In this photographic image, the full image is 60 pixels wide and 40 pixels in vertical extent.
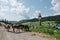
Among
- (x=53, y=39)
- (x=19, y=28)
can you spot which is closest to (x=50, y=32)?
(x=53, y=39)

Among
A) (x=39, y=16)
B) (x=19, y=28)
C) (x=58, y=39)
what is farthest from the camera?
(x=19, y=28)

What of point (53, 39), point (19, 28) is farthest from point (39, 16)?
point (53, 39)

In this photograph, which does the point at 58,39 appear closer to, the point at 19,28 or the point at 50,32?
the point at 50,32

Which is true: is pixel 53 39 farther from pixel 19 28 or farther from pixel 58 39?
pixel 19 28

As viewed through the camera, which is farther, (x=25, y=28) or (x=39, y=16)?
(x=25, y=28)

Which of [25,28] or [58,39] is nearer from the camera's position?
[58,39]

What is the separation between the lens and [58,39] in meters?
16.1

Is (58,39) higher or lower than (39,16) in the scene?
lower

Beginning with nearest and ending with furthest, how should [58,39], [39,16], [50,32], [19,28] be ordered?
[58,39], [50,32], [39,16], [19,28]

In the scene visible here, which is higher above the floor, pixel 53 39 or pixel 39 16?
pixel 39 16

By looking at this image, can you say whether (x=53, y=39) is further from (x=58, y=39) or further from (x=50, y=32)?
(x=50, y=32)

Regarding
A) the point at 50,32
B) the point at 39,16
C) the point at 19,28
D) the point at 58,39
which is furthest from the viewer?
the point at 19,28

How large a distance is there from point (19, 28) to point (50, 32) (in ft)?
34.3

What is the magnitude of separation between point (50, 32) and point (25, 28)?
36.5ft
